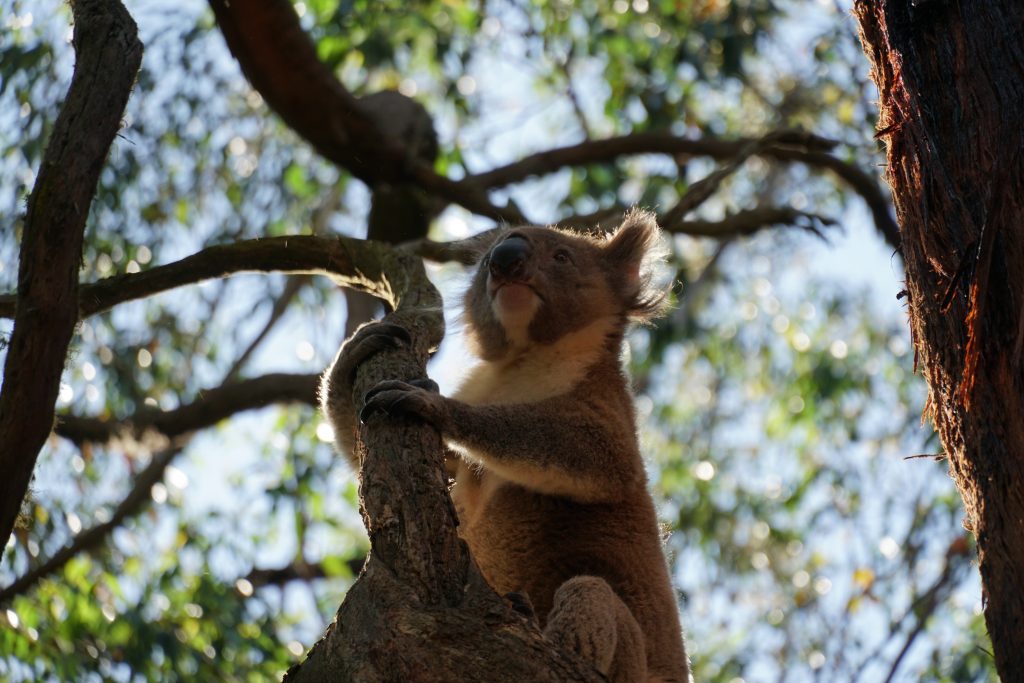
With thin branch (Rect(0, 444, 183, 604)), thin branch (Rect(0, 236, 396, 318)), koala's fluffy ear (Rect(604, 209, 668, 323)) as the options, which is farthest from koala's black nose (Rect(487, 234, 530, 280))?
thin branch (Rect(0, 444, 183, 604))

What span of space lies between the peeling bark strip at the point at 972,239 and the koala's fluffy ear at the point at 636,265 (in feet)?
5.45

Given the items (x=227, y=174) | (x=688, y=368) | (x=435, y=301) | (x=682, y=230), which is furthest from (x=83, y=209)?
(x=688, y=368)

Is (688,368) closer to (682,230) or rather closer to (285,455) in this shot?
(285,455)

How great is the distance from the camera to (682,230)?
6039 mm

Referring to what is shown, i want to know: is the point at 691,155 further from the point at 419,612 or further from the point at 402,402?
the point at 419,612


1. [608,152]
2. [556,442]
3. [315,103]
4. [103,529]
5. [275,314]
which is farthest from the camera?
[275,314]

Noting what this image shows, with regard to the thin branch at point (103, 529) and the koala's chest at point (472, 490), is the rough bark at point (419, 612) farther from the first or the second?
the thin branch at point (103, 529)

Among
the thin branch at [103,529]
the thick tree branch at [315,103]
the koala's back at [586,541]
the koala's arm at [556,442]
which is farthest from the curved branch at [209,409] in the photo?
the koala's arm at [556,442]

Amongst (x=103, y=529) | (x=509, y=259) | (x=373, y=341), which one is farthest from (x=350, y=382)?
(x=103, y=529)

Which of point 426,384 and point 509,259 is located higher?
point 509,259

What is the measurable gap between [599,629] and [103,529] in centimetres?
469

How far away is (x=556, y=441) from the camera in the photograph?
361 cm

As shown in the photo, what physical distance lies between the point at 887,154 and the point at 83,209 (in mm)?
2072

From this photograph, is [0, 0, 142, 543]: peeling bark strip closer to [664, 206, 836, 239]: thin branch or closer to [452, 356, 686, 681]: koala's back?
[452, 356, 686, 681]: koala's back
